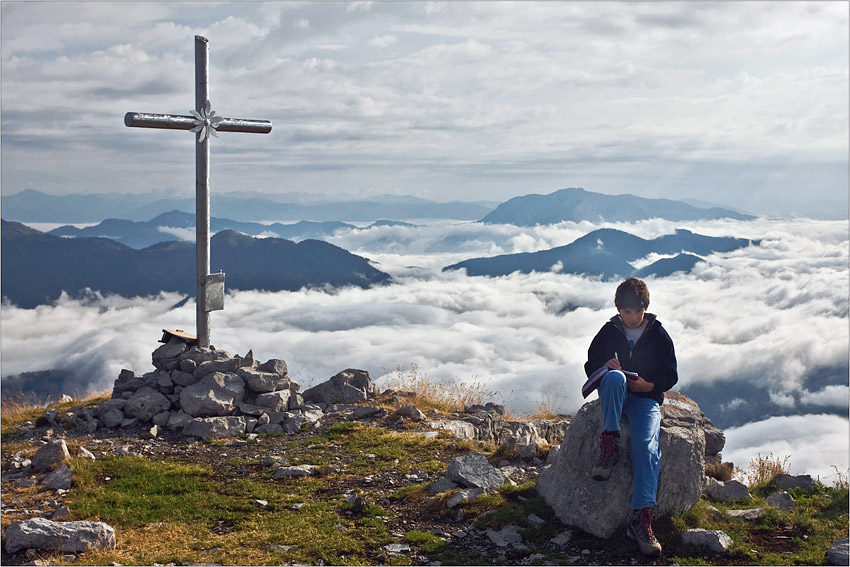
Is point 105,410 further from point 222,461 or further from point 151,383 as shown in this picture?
point 222,461

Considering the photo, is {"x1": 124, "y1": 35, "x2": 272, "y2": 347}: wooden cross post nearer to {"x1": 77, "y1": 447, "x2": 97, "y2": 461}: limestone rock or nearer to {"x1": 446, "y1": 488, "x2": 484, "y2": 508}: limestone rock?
{"x1": 77, "y1": 447, "x2": 97, "y2": 461}: limestone rock

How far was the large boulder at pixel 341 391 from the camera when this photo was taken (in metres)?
14.0

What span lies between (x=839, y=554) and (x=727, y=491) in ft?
6.07

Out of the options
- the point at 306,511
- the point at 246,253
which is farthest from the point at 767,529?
the point at 246,253

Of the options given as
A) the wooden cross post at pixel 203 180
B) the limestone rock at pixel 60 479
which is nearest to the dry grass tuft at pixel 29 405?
the wooden cross post at pixel 203 180

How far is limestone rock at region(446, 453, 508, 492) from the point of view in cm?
861

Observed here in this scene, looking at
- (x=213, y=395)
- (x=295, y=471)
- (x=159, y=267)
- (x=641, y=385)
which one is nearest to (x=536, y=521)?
(x=641, y=385)

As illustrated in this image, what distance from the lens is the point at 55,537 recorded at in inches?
267

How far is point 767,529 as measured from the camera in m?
7.60

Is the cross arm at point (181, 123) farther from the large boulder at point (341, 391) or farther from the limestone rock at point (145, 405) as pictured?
the large boulder at point (341, 391)

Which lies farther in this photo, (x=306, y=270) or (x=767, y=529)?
(x=306, y=270)

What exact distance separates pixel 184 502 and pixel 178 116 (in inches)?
289

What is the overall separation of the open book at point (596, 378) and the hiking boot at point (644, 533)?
1.32 metres

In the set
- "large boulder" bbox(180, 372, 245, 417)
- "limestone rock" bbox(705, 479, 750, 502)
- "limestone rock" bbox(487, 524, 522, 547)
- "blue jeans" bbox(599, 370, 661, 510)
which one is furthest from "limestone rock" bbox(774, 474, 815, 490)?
"large boulder" bbox(180, 372, 245, 417)
